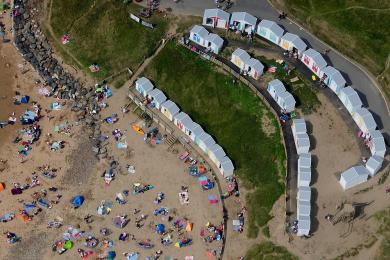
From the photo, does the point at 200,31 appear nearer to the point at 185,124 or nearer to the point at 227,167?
the point at 185,124

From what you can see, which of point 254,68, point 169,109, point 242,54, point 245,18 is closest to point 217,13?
point 245,18

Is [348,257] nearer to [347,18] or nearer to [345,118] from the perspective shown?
[345,118]

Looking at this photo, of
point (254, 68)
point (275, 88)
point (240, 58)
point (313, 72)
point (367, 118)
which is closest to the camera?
point (367, 118)

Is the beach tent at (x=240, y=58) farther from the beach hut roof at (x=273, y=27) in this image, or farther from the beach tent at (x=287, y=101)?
the beach tent at (x=287, y=101)

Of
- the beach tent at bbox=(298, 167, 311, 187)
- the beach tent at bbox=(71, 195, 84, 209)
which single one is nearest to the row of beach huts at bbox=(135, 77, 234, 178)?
the beach tent at bbox=(298, 167, 311, 187)

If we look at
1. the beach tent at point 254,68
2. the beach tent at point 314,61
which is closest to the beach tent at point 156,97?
the beach tent at point 254,68

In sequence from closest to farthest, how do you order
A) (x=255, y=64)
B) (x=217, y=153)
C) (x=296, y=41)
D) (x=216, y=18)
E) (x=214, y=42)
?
(x=217, y=153) < (x=255, y=64) < (x=296, y=41) < (x=214, y=42) < (x=216, y=18)
